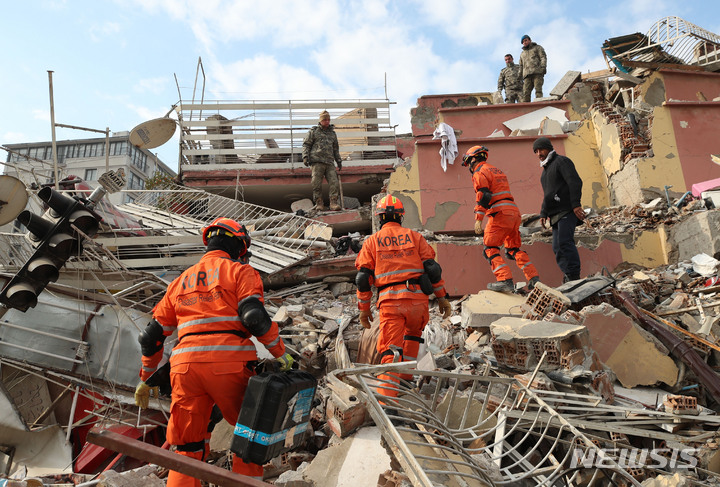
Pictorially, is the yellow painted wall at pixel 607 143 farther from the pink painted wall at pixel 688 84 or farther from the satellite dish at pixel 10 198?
the satellite dish at pixel 10 198

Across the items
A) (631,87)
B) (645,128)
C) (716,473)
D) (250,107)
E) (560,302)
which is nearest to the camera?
(716,473)

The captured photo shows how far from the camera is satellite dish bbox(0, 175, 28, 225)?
13.6 feet

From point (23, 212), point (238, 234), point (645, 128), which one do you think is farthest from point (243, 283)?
point (645, 128)

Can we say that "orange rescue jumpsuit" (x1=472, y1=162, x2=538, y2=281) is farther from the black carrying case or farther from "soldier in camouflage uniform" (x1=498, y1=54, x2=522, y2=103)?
"soldier in camouflage uniform" (x1=498, y1=54, x2=522, y2=103)

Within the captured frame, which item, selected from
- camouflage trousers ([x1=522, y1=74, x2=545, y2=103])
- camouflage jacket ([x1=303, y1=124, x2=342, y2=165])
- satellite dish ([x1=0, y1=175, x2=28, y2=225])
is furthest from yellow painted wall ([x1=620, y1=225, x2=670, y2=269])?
satellite dish ([x1=0, y1=175, x2=28, y2=225])

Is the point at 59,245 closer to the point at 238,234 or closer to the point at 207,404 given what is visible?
the point at 238,234

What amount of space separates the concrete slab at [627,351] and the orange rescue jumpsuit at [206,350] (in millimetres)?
2842

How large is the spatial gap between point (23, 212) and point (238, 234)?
2081 millimetres

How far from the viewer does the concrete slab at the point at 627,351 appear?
393cm

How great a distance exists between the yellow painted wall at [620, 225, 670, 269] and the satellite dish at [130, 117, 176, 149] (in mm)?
6846

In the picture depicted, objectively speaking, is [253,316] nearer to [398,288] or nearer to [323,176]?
[398,288]

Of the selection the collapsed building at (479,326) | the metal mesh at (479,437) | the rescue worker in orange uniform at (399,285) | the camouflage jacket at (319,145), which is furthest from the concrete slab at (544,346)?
the camouflage jacket at (319,145)

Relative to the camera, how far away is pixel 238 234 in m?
3.46

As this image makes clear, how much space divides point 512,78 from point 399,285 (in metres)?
8.86
